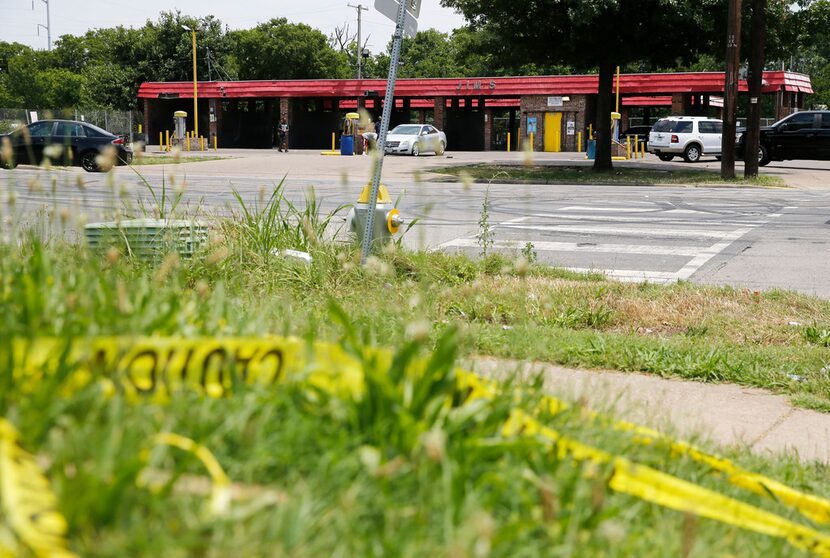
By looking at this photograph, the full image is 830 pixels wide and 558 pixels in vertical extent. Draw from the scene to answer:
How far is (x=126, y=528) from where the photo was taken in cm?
204

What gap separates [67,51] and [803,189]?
103m

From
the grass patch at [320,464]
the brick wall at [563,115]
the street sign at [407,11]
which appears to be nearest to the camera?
the grass patch at [320,464]

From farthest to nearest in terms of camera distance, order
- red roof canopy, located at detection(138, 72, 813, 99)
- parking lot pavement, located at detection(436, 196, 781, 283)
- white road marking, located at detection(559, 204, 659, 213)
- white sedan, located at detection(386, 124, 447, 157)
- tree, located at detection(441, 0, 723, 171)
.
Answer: red roof canopy, located at detection(138, 72, 813, 99) < white sedan, located at detection(386, 124, 447, 157) < tree, located at detection(441, 0, 723, 171) < white road marking, located at detection(559, 204, 659, 213) < parking lot pavement, located at detection(436, 196, 781, 283)

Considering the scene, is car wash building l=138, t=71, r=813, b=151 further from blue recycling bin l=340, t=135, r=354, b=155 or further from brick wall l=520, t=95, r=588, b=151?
blue recycling bin l=340, t=135, r=354, b=155

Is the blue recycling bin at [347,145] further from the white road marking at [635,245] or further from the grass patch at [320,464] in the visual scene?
the grass patch at [320,464]

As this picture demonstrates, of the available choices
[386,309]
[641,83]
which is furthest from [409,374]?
[641,83]

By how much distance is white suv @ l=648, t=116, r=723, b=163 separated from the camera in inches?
1623

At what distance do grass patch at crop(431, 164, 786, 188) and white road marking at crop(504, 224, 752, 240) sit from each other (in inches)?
365

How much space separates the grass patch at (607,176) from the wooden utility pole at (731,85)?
2.11ft

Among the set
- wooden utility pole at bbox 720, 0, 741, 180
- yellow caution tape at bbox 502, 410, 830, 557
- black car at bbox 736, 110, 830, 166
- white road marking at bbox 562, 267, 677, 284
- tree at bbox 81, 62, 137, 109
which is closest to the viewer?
yellow caution tape at bbox 502, 410, 830, 557

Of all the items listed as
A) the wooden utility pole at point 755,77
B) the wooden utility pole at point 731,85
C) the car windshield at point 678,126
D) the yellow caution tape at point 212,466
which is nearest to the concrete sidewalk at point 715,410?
the yellow caution tape at point 212,466

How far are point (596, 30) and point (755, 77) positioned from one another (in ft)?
15.4

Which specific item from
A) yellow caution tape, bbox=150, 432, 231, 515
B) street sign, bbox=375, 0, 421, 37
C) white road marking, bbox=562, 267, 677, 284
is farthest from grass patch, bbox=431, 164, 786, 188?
yellow caution tape, bbox=150, 432, 231, 515

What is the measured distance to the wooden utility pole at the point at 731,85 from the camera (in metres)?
24.2
